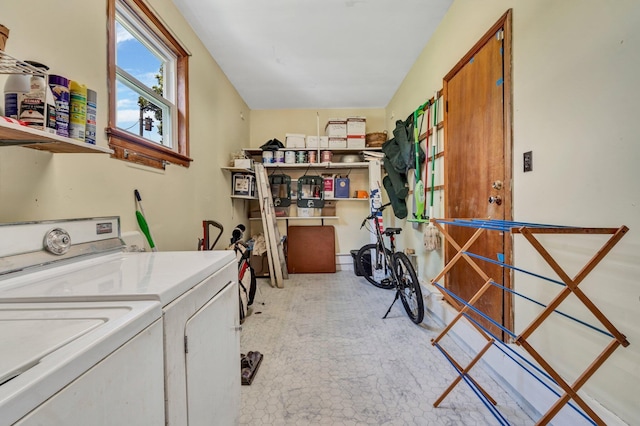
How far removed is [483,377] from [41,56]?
2.87 meters

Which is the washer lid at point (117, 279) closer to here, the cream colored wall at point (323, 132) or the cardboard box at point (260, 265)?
the cardboard box at point (260, 265)

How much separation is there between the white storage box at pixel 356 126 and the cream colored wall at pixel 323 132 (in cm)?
40

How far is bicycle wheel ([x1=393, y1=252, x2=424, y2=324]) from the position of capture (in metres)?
2.32

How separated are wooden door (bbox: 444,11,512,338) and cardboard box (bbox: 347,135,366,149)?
1777mm

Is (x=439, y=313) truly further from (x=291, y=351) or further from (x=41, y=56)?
(x=41, y=56)

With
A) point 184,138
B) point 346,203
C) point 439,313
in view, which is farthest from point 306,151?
point 439,313

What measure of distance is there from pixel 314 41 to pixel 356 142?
169cm

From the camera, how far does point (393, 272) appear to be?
8.98ft

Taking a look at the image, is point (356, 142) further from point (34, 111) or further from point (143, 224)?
→ point (34, 111)

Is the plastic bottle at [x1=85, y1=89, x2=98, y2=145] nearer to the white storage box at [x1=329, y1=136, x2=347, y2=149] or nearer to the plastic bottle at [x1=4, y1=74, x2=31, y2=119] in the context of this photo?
the plastic bottle at [x1=4, y1=74, x2=31, y2=119]

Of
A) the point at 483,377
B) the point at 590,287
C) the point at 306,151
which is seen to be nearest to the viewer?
the point at 590,287

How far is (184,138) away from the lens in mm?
2311

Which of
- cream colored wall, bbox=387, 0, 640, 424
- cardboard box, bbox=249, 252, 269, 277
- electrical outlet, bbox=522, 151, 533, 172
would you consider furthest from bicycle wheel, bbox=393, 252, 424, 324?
cardboard box, bbox=249, 252, 269, 277

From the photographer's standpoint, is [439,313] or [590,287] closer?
[590,287]
